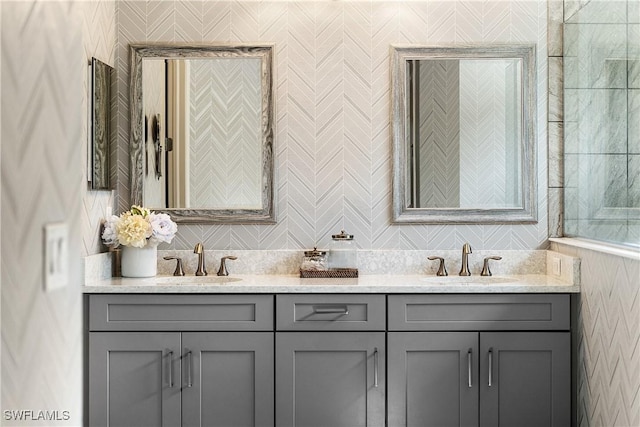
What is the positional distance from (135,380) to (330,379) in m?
0.85

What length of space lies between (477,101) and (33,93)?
2610 millimetres

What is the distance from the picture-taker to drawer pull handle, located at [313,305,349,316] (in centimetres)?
263

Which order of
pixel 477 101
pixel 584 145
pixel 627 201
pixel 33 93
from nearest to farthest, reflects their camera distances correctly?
pixel 33 93, pixel 627 201, pixel 584 145, pixel 477 101

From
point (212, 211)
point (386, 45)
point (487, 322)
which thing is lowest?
point (487, 322)

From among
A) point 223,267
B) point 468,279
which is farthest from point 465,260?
point 223,267

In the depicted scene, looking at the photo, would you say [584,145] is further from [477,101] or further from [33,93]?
[33,93]

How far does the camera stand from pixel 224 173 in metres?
3.12

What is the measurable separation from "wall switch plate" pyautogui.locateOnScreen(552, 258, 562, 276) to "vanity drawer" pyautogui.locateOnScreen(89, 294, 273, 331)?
137cm

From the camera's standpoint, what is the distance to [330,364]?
8.65 ft

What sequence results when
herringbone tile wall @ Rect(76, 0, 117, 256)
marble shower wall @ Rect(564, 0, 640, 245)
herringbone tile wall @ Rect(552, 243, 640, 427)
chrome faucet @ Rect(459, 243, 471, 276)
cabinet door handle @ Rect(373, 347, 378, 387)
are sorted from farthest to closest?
chrome faucet @ Rect(459, 243, 471, 276) < herringbone tile wall @ Rect(76, 0, 117, 256) < cabinet door handle @ Rect(373, 347, 378, 387) < marble shower wall @ Rect(564, 0, 640, 245) < herringbone tile wall @ Rect(552, 243, 640, 427)

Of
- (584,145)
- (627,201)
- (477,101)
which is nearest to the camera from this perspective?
(627,201)

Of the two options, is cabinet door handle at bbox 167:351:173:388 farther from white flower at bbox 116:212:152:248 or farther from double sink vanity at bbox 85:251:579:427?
white flower at bbox 116:212:152:248

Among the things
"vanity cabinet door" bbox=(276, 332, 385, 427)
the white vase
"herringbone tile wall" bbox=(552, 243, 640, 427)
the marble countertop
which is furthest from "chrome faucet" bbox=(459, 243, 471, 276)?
the white vase

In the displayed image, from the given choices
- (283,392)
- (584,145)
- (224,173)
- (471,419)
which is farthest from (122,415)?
(584,145)
